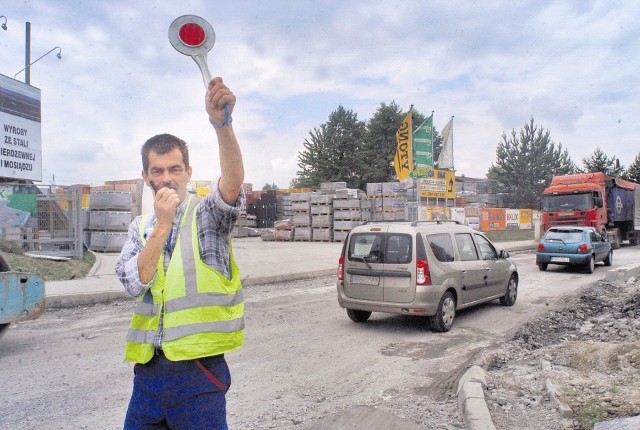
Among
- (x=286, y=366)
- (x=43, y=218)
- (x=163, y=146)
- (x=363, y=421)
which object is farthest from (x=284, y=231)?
(x=163, y=146)

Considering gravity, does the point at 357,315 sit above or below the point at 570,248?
below

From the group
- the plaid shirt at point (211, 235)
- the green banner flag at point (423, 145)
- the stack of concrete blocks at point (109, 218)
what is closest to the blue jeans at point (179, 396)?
the plaid shirt at point (211, 235)

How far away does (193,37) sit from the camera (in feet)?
6.59

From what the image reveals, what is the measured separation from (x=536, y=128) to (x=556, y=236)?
2375 inches

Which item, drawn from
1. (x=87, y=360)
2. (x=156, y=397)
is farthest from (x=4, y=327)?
(x=156, y=397)

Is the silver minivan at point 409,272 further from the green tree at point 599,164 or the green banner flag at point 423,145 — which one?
the green tree at point 599,164

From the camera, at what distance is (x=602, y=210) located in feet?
76.7

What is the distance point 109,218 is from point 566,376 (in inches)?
704

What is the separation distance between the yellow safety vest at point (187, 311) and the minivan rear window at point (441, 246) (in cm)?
649

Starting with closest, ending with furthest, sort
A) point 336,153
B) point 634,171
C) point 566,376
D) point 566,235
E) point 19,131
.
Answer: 1. point 566,376
2. point 566,235
3. point 19,131
4. point 634,171
5. point 336,153

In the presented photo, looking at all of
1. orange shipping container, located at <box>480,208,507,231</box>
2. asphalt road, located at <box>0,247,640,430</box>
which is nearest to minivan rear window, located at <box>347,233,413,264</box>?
asphalt road, located at <box>0,247,640,430</box>

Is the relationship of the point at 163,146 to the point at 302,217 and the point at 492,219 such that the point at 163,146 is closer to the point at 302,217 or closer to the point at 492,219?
the point at 302,217

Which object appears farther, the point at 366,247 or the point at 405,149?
the point at 405,149

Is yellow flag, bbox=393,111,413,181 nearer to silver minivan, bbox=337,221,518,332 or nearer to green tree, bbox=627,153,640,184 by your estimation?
silver minivan, bbox=337,221,518,332
